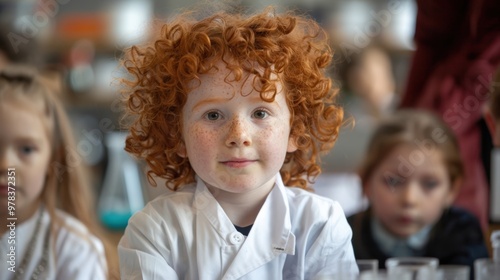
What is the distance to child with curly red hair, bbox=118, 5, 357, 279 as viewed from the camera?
843mm

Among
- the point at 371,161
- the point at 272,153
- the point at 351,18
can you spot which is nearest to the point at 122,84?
the point at 272,153

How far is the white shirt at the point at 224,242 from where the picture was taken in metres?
0.86

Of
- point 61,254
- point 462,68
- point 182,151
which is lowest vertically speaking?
point 61,254

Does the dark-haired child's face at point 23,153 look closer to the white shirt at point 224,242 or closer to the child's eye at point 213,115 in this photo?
the white shirt at point 224,242

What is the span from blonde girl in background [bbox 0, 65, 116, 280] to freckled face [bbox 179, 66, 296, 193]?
28cm

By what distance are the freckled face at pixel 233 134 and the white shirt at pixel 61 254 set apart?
29 centimetres

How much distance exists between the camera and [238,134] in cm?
83

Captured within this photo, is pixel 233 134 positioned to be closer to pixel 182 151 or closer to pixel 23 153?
pixel 182 151

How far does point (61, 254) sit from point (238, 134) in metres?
0.37

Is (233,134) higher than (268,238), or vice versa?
(233,134)

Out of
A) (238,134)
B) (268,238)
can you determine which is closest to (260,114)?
(238,134)

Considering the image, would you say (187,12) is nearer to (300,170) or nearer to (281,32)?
(281,32)

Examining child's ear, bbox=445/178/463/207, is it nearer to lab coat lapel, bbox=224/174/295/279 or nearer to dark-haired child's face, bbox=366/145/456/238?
dark-haired child's face, bbox=366/145/456/238

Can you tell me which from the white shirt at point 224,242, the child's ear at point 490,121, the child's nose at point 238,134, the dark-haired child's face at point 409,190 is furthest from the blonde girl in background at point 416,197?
the child's nose at point 238,134
